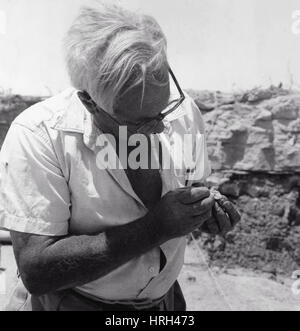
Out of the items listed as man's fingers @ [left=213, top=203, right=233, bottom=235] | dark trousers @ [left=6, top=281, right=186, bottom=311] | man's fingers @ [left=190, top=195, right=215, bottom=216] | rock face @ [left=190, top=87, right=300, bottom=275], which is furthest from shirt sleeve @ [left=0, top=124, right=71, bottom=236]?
rock face @ [left=190, top=87, right=300, bottom=275]

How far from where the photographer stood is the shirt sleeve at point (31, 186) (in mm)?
1458

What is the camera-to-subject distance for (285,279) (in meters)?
4.44

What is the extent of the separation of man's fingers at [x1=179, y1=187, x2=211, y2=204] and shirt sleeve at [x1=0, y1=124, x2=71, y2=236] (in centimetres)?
37

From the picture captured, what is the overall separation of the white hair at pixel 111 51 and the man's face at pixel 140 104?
0.02m

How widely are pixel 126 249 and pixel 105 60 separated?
563 millimetres

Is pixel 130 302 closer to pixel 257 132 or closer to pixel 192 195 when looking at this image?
pixel 192 195

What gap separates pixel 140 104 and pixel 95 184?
11.2 inches

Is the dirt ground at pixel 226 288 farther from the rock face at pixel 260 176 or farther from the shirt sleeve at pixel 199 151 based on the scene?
the shirt sleeve at pixel 199 151

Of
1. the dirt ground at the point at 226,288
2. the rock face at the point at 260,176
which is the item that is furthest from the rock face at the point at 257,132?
the dirt ground at the point at 226,288

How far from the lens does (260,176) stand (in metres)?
4.81

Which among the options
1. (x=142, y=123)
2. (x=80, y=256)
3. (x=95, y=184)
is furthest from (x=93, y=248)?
(x=142, y=123)

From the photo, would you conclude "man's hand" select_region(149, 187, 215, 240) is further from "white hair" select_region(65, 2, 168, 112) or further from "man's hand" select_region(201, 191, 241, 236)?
"white hair" select_region(65, 2, 168, 112)

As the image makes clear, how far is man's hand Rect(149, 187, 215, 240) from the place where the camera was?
59.0 inches
